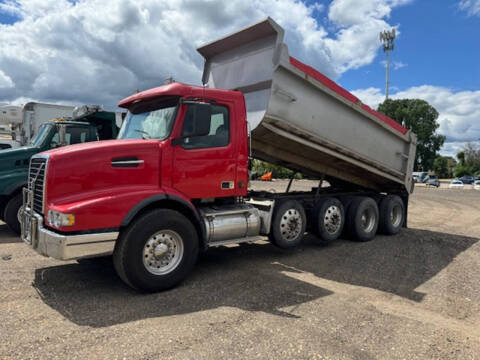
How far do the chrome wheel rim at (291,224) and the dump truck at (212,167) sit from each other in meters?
0.02

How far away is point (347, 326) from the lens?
12.8 feet

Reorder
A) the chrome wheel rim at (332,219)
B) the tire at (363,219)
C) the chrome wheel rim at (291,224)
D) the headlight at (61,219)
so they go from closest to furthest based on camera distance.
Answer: the headlight at (61,219)
the chrome wheel rim at (291,224)
the chrome wheel rim at (332,219)
the tire at (363,219)

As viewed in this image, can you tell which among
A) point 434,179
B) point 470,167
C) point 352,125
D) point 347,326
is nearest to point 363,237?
point 352,125

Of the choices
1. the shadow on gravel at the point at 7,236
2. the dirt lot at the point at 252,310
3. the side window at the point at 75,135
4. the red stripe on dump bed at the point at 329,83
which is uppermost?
the red stripe on dump bed at the point at 329,83

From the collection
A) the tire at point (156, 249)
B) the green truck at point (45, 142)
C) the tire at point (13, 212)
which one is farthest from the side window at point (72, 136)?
the tire at point (156, 249)

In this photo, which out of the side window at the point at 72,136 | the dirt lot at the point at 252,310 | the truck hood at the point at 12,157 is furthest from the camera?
the side window at the point at 72,136

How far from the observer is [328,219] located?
7.63 m

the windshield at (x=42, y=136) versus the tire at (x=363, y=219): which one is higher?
the windshield at (x=42, y=136)

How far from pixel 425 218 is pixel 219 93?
34.0ft

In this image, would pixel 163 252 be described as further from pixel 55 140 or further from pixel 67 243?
pixel 55 140

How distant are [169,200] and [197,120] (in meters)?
1.15

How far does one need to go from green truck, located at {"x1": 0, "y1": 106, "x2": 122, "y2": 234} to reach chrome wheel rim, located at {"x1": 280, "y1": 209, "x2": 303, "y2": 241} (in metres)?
4.45

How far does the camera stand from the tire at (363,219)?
8.12 metres

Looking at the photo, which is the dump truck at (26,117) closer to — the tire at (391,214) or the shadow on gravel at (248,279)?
the shadow on gravel at (248,279)
